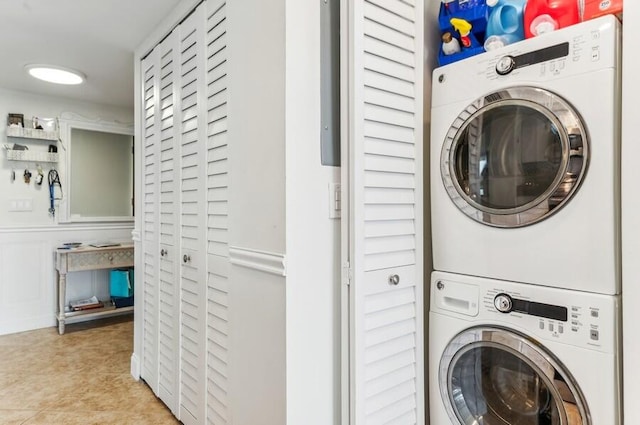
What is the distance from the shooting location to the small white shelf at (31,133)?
3.37 metres

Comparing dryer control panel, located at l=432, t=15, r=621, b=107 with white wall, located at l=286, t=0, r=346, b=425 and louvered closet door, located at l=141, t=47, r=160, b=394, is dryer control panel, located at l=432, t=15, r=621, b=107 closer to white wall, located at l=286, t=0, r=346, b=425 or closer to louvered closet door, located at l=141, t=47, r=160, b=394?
white wall, located at l=286, t=0, r=346, b=425

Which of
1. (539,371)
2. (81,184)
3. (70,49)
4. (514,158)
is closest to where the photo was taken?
(539,371)

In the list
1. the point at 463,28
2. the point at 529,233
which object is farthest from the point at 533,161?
the point at 463,28

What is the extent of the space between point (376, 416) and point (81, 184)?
12.5 ft

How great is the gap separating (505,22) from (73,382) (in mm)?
3183

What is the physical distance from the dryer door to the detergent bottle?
1017mm

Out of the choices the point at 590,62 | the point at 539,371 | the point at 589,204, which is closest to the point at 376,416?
the point at 539,371

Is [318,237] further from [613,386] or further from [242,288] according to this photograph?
[613,386]

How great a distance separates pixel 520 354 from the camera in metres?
1.21

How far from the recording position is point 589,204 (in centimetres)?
109

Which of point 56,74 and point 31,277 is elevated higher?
point 56,74

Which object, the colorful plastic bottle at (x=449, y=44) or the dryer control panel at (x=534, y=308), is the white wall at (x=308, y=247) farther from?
the colorful plastic bottle at (x=449, y=44)

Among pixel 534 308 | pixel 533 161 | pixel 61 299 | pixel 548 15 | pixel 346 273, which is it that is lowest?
pixel 61 299

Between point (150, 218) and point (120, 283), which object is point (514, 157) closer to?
point (150, 218)
